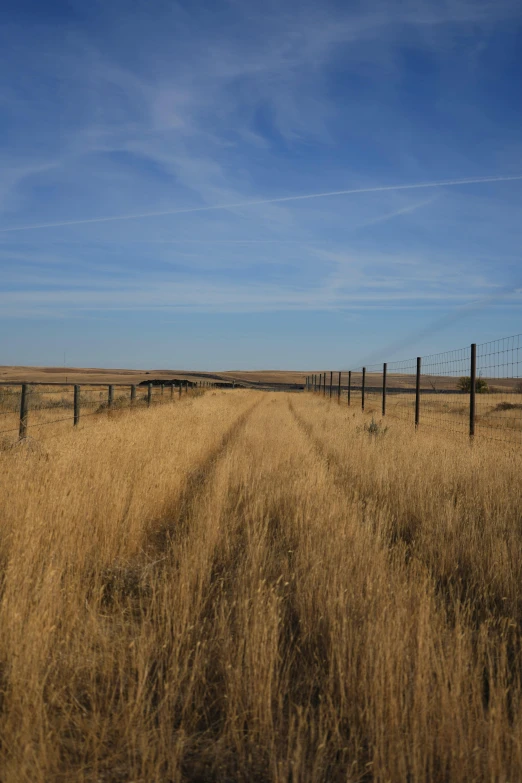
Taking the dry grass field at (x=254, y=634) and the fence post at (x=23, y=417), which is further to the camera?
the fence post at (x=23, y=417)

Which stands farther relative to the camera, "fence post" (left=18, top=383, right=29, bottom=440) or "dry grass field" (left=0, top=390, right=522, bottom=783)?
"fence post" (left=18, top=383, right=29, bottom=440)

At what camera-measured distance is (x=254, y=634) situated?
11.5 ft

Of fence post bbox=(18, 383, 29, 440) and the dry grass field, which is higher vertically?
fence post bbox=(18, 383, 29, 440)

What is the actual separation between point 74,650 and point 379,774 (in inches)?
71.1

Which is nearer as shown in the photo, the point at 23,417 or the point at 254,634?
the point at 254,634

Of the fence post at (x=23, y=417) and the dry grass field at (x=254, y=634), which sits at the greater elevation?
the fence post at (x=23, y=417)

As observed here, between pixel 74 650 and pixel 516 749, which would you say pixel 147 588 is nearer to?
pixel 74 650

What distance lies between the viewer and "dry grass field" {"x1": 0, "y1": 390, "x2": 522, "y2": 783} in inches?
107

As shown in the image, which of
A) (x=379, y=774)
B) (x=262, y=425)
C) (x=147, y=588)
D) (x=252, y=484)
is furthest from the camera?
(x=262, y=425)

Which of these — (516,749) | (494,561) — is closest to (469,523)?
(494,561)

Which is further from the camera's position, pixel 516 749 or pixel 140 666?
pixel 140 666

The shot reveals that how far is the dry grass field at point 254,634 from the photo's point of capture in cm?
272

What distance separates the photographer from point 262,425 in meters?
20.2

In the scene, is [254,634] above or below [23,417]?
below
